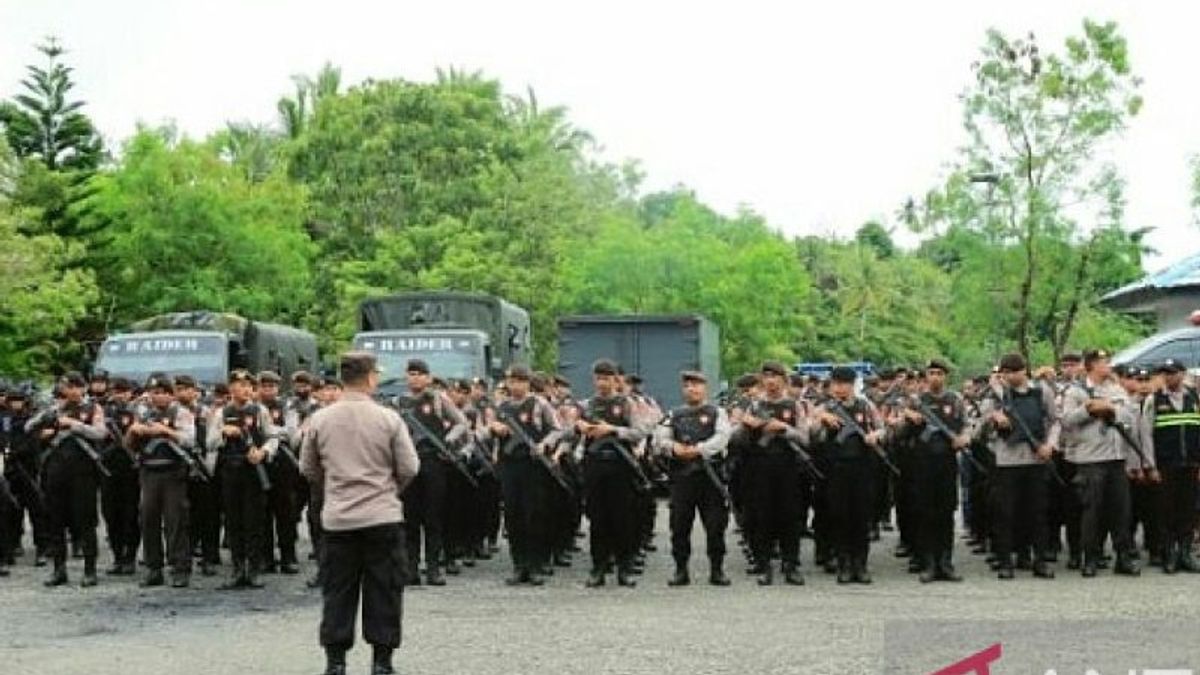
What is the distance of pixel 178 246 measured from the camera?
51.8m

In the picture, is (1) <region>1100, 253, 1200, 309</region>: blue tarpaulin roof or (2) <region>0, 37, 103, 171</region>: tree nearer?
(1) <region>1100, 253, 1200, 309</region>: blue tarpaulin roof

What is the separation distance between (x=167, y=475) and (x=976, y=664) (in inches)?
317

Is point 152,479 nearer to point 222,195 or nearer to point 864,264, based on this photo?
point 222,195

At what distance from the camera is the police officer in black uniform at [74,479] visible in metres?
16.0

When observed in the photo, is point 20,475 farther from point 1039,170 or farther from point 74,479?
point 1039,170

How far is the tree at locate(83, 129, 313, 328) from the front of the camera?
A: 51.1 meters

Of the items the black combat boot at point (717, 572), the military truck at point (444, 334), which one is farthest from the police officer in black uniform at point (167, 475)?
the military truck at point (444, 334)

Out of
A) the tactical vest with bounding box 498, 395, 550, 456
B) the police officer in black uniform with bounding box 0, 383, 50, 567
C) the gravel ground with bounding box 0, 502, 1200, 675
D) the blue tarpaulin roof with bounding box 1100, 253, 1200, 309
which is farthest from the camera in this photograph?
the blue tarpaulin roof with bounding box 1100, 253, 1200, 309

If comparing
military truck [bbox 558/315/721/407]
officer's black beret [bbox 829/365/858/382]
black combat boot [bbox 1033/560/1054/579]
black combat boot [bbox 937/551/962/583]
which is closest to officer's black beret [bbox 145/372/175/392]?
officer's black beret [bbox 829/365/858/382]

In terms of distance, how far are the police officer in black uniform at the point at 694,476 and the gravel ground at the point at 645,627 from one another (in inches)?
17.6

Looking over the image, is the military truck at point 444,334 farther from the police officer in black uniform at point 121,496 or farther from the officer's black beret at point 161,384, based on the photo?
the officer's black beret at point 161,384

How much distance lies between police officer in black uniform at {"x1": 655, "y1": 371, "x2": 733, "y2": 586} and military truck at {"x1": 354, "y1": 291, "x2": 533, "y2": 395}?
10.00 meters

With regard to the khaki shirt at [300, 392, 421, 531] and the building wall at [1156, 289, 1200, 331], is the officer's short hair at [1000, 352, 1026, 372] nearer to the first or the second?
the khaki shirt at [300, 392, 421, 531]

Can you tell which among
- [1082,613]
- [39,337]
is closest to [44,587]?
[1082,613]
